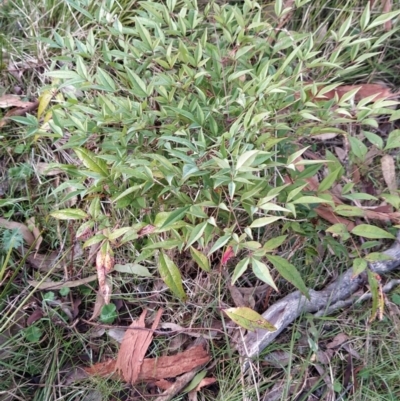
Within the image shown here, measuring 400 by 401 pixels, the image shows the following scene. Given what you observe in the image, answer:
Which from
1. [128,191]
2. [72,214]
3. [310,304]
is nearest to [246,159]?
[128,191]

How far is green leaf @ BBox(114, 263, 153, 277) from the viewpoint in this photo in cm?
168

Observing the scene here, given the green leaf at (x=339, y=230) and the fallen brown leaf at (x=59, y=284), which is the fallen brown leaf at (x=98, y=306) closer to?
the fallen brown leaf at (x=59, y=284)

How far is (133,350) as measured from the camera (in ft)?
5.26

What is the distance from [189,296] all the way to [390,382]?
678 millimetres

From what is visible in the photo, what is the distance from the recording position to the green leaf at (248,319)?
4.71 feet

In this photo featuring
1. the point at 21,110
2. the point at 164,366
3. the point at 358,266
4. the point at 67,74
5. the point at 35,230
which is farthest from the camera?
the point at 21,110

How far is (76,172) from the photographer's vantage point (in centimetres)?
146

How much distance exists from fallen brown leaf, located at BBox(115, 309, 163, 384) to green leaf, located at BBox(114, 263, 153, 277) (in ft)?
0.44

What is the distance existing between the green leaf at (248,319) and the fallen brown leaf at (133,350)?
0.30 meters

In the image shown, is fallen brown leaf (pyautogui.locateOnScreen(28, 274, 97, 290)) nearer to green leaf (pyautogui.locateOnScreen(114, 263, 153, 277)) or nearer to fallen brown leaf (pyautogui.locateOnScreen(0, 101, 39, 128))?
green leaf (pyautogui.locateOnScreen(114, 263, 153, 277))

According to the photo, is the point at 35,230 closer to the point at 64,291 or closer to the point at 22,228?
the point at 22,228

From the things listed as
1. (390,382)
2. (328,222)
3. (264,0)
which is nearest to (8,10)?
(264,0)

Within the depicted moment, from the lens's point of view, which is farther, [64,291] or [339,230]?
[64,291]

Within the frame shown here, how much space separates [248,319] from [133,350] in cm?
40
